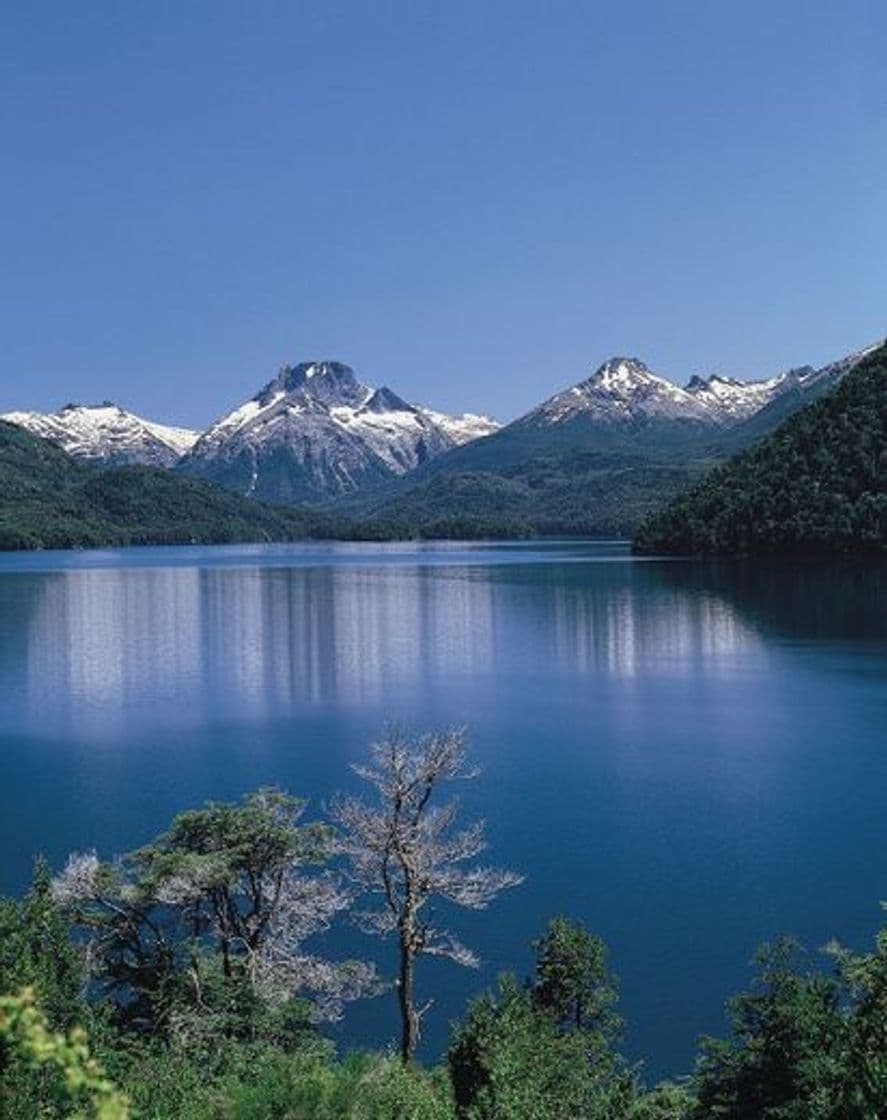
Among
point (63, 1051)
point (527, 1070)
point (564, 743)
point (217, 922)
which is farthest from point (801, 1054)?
point (564, 743)

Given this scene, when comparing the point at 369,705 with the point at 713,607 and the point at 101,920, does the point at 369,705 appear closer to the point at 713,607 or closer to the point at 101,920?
the point at 101,920

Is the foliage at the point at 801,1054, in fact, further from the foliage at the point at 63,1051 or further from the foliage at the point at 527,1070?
the foliage at the point at 63,1051

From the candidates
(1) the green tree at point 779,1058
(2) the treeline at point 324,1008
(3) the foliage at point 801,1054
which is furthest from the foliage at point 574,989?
(1) the green tree at point 779,1058

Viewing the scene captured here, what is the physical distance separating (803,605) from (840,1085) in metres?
121

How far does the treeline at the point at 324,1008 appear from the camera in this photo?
21125 millimetres

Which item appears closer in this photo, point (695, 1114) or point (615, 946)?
point (695, 1114)

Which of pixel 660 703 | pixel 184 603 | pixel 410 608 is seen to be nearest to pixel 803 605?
pixel 410 608

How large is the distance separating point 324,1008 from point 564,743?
39407mm

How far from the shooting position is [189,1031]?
27703 mm

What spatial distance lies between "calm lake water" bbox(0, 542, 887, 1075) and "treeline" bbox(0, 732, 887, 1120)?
12.7 feet

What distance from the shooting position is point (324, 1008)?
3322cm

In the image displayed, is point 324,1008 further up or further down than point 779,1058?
further down

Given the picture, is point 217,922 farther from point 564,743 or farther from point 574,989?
point 564,743

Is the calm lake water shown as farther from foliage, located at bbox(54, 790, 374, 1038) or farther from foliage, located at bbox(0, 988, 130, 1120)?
foliage, located at bbox(0, 988, 130, 1120)
